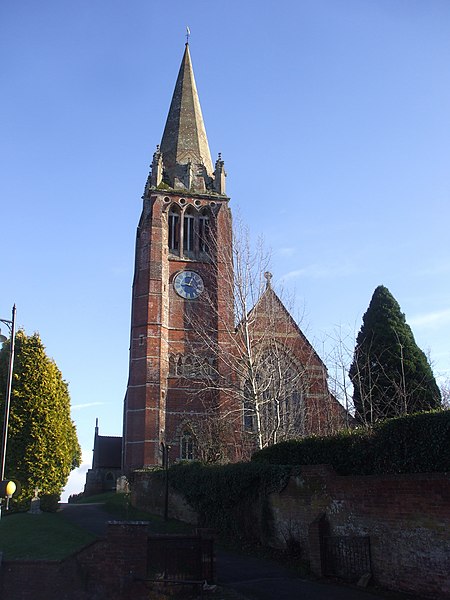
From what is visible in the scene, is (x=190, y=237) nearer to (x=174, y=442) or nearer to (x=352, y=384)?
(x=174, y=442)

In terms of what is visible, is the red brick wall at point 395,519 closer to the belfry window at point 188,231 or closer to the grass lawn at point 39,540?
the grass lawn at point 39,540

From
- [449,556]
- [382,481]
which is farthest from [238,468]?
[449,556]

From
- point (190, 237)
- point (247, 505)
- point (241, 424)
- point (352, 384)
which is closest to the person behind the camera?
point (247, 505)

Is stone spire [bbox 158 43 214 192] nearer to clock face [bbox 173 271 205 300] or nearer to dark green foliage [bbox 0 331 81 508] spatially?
clock face [bbox 173 271 205 300]

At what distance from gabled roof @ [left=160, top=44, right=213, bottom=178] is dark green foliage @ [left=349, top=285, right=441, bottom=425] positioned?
902 inches

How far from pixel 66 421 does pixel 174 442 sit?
6732 millimetres

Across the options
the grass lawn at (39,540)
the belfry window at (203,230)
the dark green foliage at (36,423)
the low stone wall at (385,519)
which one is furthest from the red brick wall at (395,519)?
the belfry window at (203,230)

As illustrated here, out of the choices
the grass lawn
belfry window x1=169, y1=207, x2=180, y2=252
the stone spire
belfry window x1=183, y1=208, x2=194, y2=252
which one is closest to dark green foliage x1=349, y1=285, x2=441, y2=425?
the grass lawn

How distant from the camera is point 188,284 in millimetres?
40000

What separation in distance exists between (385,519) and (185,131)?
39208 millimetres

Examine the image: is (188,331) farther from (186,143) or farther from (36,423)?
(186,143)

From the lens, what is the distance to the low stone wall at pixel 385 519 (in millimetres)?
10586

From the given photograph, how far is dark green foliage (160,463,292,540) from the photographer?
16595mm

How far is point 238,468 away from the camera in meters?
18.2
